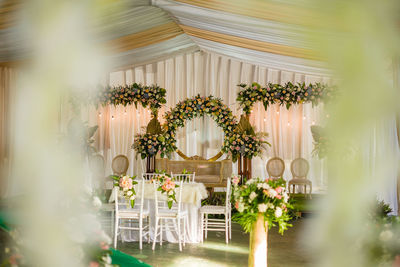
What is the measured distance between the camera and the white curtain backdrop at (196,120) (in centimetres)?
1245

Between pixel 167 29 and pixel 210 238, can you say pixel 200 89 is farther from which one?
pixel 210 238

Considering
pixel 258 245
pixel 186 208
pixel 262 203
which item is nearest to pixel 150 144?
pixel 186 208

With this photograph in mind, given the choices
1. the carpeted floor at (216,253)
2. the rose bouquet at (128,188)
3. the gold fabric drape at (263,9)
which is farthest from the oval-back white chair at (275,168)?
the gold fabric drape at (263,9)

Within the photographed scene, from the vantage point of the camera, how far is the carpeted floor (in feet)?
16.2

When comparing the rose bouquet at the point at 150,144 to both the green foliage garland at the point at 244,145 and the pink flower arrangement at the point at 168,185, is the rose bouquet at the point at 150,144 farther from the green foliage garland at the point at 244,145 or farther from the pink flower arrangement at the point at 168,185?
the pink flower arrangement at the point at 168,185

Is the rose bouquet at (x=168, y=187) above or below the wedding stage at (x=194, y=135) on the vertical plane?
below

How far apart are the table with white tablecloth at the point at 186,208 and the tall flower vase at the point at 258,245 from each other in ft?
6.54

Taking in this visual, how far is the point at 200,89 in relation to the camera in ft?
42.4

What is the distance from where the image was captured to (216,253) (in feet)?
17.8

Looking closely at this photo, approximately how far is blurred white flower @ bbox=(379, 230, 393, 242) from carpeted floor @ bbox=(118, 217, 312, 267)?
4.33 meters

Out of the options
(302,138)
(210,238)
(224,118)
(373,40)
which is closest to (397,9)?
(373,40)

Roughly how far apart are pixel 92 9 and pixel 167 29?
8677mm

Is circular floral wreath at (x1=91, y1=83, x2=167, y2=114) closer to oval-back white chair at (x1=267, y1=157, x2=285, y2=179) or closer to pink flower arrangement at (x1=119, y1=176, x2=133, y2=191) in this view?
oval-back white chair at (x1=267, y1=157, x2=285, y2=179)

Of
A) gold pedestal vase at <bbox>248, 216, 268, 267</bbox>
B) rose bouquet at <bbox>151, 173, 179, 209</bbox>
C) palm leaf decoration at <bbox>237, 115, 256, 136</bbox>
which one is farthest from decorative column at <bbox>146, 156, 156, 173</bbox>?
gold pedestal vase at <bbox>248, 216, 268, 267</bbox>
